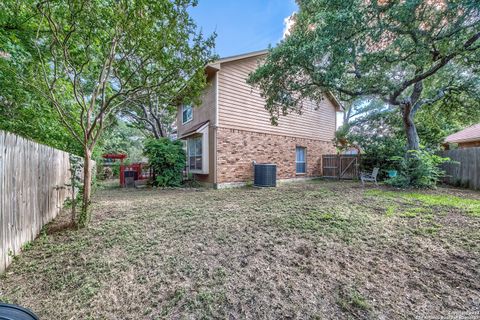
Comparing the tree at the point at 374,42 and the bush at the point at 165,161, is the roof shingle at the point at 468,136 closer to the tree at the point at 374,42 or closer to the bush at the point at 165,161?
the tree at the point at 374,42

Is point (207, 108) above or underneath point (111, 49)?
above

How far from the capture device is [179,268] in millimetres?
2496

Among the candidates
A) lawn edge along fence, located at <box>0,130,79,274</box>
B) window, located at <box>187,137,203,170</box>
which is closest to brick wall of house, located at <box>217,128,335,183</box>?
window, located at <box>187,137,203,170</box>

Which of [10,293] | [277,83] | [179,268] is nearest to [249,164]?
[277,83]

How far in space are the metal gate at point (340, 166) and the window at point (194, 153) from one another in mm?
8011

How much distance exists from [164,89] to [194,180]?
18.8ft

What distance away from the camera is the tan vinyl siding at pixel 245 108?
347 inches

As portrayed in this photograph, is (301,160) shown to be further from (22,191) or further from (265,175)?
(22,191)

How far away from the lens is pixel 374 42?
5656mm

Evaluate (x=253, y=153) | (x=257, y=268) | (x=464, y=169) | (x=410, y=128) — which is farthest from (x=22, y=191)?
(x=464, y=169)

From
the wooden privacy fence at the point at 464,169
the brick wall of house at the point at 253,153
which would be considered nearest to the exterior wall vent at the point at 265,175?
the brick wall of house at the point at 253,153

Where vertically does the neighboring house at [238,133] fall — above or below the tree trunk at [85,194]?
above

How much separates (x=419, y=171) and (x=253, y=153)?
656 centimetres

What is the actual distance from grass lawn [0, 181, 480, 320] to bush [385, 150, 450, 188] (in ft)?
11.9
